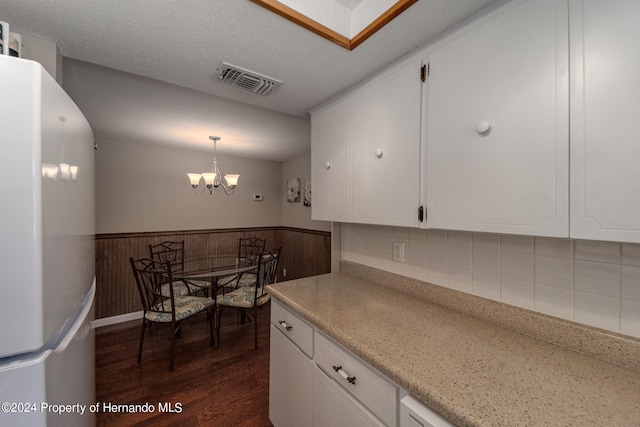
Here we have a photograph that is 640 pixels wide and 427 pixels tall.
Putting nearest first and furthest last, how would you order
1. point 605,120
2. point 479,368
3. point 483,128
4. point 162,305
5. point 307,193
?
point 605,120, point 479,368, point 483,128, point 162,305, point 307,193

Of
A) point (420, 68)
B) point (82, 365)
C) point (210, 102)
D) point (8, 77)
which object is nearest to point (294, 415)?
point (82, 365)

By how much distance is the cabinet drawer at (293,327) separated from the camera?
4.17ft

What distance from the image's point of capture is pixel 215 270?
3035mm

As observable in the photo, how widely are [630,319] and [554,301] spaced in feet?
0.62

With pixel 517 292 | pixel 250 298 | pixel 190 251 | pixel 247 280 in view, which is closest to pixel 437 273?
pixel 517 292

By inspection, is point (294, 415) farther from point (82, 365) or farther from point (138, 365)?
point (138, 365)

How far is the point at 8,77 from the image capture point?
1.84 ft

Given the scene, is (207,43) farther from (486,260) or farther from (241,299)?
(241,299)

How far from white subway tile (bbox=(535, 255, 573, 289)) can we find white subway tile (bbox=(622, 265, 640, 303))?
0.13 meters

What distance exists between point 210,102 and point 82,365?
1.93 metres

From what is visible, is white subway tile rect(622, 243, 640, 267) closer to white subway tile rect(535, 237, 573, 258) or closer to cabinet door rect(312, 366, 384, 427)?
white subway tile rect(535, 237, 573, 258)

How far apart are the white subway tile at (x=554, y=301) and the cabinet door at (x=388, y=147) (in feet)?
1.81

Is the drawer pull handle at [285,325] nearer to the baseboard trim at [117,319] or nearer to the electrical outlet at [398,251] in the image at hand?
the electrical outlet at [398,251]

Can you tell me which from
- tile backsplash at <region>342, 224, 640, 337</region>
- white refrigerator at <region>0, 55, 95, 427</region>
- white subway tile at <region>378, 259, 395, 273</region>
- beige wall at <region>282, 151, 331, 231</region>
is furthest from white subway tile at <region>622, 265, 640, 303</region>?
beige wall at <region>282, 151, 331, 231</region>
